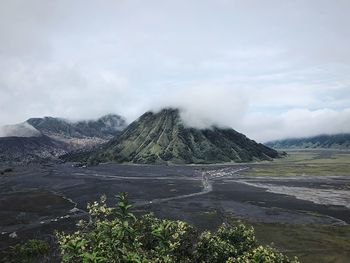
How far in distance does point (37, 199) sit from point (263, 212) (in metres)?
86.3

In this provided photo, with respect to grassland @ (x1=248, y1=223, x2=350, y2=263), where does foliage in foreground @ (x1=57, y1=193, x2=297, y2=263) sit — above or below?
above

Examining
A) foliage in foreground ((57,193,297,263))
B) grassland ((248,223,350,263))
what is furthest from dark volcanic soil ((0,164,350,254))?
foliage in foreground ((57,193,297,263))

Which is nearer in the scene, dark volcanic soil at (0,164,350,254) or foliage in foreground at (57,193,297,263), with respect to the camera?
foliage in foreground at (57,193,297,263)

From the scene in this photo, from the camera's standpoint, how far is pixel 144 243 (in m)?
47.9

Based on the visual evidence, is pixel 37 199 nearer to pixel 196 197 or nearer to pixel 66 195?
pixel 66 195

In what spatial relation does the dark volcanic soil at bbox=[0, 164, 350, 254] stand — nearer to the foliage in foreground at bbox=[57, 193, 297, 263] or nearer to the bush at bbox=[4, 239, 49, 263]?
the bush at bbox=[4, 239, 49, 263]

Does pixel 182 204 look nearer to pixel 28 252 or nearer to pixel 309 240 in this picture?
pixel 309 240

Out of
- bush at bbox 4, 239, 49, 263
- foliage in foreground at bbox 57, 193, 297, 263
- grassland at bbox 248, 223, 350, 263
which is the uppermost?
foliage in foreground at bbox 57, 193, 297, 263

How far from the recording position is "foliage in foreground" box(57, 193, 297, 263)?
36.8 meters

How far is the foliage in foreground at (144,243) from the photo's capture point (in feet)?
121

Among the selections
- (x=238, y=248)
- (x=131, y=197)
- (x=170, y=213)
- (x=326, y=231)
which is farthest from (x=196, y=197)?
(x=238, y=248)

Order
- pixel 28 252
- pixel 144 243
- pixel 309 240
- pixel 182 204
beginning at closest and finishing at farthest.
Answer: pixel 144 243 < pixel 28 252 < pixel 309 240 < pixel 182 204

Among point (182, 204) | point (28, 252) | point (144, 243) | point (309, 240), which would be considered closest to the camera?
point (144, 243)

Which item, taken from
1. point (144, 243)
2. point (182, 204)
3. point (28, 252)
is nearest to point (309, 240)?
point (144, 243)
